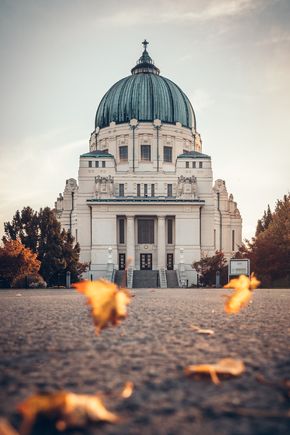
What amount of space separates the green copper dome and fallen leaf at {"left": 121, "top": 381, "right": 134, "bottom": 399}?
61232 millimetres

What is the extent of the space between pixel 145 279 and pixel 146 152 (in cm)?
1936

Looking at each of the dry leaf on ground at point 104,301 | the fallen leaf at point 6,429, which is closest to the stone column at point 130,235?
the dry leaf on ground at point 104,301

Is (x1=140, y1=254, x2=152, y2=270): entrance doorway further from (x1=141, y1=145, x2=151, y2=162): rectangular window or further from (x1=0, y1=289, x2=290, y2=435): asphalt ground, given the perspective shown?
(x1=0, y1=289, x2=290, y2=435): asphalt ground

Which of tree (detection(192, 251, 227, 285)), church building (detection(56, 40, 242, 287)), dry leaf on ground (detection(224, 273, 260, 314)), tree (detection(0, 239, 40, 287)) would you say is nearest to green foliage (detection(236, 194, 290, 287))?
tree (detection(192, 251, 227, 285))

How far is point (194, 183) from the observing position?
57469mm

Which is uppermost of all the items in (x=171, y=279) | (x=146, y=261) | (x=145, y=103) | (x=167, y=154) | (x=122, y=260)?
(x=145, y=103)

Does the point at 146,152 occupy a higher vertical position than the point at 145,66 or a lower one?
lower

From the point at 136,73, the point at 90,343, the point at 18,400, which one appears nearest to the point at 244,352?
the point at 90,343

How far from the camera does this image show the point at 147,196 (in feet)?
190

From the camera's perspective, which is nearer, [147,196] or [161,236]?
[161,236]

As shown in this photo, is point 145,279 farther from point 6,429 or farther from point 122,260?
point 6,429

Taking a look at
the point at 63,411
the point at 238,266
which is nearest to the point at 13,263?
the point at 238,266

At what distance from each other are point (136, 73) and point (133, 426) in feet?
235

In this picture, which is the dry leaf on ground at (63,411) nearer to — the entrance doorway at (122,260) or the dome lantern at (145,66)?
the entrance doorway at (122,260)
